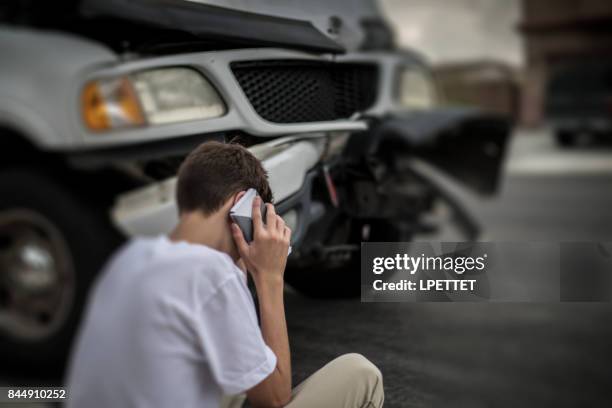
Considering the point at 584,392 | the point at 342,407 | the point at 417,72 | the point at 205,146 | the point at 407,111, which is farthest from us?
the point at 584,392

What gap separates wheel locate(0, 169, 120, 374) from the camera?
3.46 feet

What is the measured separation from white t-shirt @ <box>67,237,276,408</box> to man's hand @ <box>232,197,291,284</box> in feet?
0.23

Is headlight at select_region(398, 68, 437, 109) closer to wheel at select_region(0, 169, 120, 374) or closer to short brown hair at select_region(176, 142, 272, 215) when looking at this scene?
short brown hair at select_region(176, 142, 272, 215)

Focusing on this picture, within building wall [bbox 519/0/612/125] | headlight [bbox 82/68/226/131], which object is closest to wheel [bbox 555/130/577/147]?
building wall [bbox 519/0/612/125]

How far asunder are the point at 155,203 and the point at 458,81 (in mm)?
6448

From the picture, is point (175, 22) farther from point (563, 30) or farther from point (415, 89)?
point (563, 30)

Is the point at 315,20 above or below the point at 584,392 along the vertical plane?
above

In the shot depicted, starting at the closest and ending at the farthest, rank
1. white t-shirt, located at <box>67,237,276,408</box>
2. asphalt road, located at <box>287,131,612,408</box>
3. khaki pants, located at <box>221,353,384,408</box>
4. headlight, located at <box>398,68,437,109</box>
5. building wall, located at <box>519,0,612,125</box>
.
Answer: white t-shirt, located at <box>67,237,276,408</box>, khaki pants, located at <box>221,353,384,408</box>, asphalt road, located at <box>287,131,612,408</box>, headlight, located at <box>398,68,437,109</box>, building wall, located at <box>519,0,612,125</box>

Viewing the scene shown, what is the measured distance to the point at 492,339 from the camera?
2926 mm

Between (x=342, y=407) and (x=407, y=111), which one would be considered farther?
(x=407, y=111)

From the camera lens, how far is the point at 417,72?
86.3 inches

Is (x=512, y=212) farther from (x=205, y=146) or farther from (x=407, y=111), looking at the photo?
(x=205, y=146)

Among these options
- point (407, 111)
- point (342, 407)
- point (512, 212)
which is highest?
point (407, 111)

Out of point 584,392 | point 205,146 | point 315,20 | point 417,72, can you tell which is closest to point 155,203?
point 205,146
